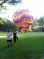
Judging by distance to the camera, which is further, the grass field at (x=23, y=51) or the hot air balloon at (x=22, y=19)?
the hot air balloon at (x=22, y=19)

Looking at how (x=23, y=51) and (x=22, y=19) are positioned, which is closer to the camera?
(x=23, y=51)

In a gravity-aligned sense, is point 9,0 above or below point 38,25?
above

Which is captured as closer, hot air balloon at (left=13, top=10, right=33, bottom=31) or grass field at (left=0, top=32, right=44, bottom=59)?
grass field at (left=0, top=32, right=44, bottom=59)

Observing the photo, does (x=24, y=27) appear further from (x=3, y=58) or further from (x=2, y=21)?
(x=3, y=58)

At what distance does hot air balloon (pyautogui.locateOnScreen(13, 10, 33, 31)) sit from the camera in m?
23.4

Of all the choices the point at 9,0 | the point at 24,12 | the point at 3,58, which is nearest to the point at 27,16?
the point at 24,12

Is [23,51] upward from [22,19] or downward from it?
downward

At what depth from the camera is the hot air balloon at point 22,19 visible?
23406mm

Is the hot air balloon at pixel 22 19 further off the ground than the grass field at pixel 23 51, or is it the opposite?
the hot air balloon at pixel 22 19

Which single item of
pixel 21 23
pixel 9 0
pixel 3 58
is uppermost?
pixel 9 0

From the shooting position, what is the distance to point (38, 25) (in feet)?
93.5

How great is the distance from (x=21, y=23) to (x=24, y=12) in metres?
1.14

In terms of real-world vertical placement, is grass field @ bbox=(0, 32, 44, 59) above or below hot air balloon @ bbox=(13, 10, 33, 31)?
below

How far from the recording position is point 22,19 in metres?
24.1
